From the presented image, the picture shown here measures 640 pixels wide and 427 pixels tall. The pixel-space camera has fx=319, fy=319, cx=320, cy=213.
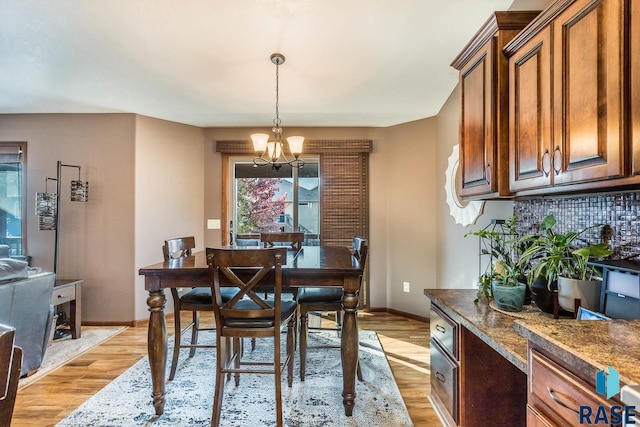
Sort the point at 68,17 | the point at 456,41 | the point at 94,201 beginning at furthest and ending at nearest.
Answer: the point at 94,201 < the point at 456,41 < the point at 68,17

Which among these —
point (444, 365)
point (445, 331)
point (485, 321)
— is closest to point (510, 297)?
point (485, 321)

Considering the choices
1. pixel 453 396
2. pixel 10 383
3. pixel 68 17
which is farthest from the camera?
pixel 68 17

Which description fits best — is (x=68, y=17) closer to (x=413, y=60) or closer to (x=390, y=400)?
(x=413, y=60)

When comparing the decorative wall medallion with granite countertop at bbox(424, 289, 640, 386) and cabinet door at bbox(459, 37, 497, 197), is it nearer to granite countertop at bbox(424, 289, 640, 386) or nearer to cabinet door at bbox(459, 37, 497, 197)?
cabinet door at bbox(459, 37, 497, 197)

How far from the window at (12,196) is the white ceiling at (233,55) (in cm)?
47

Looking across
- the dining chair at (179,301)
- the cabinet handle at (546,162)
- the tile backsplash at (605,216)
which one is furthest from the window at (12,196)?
the tile backsplash at (605,216)

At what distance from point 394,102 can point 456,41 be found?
1.05 m

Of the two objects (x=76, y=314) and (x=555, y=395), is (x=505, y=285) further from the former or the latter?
(x=76, y=314)

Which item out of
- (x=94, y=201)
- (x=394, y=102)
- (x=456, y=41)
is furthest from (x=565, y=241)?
(x=94, y=201)

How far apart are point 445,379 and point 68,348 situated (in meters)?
3.31

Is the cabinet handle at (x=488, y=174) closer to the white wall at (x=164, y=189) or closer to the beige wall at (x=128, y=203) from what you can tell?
the beige wall at (x=128, y=203)

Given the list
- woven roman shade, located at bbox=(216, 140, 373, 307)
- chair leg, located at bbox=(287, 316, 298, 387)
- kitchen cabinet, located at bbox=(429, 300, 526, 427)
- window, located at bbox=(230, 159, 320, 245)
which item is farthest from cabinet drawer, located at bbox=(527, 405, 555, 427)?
window, located at bbox=(230, 159, 320, 245)

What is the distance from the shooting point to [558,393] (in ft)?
2.76

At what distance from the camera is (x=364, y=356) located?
2818 millimetres
